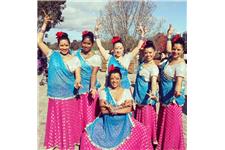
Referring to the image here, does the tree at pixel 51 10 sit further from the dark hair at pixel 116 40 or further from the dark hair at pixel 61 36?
the dark hair at pixel 116 40

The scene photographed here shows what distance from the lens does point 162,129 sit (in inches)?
150

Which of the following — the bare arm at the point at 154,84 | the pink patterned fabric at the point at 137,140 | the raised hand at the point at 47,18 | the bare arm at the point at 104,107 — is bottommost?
the pink patterned fabric at the point at 137,140

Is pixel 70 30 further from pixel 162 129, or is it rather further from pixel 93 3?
pixel 162 129

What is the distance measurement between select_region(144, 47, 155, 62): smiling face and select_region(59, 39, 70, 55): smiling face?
25.0 inches

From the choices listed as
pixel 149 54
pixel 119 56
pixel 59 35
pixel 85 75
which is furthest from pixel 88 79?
pixel 149 54

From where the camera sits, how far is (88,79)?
3.70 m

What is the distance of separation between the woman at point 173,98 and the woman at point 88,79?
555mm

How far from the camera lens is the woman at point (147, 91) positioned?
12.3 ft

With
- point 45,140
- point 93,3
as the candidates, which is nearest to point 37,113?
point 45,140

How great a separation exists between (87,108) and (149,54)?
2.21 ft

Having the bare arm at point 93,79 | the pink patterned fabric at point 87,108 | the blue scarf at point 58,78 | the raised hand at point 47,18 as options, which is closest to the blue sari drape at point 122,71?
the bare arm at point 93,79

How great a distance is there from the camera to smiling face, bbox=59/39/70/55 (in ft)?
11.9
